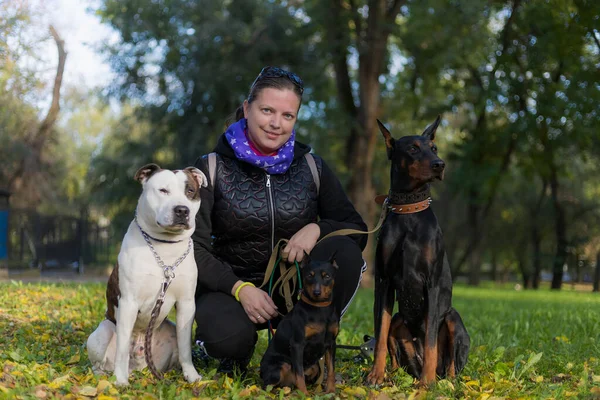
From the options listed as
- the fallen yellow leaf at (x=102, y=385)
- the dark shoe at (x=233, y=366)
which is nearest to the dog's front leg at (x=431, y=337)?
the dark shoe at (x=233, y=366)

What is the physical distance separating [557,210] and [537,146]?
3.42 meters

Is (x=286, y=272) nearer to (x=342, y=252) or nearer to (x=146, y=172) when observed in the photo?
(x=342, y=252)

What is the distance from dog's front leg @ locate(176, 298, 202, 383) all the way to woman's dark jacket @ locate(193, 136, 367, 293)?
308mm

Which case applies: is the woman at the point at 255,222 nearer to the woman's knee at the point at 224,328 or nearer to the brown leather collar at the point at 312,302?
the woman's knee at the point at 224,328

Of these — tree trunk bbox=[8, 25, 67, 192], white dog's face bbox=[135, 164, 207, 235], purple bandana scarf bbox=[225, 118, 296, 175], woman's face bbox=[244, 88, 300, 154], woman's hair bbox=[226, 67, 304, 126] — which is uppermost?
tree trunk bbox=[8, 25, 67, 192]

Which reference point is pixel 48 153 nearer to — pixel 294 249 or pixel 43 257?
pixel 43 257

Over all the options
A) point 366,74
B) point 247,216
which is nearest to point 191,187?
point 247,216

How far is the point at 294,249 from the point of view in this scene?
394 centimetres

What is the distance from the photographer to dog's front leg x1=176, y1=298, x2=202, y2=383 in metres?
3.73

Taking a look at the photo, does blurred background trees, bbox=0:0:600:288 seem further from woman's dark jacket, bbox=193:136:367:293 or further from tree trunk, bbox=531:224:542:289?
woman's dark jacket, bbox=193:136:367:293

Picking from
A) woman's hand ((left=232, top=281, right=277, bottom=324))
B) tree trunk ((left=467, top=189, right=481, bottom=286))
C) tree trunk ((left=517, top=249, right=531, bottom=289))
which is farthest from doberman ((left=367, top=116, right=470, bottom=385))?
tree trunk ((left=517, top=249, right=531, bottom=289))

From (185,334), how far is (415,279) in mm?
1473

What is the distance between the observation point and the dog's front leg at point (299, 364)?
340 centimetres

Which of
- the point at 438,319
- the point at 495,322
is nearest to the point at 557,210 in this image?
the point at 495,322
